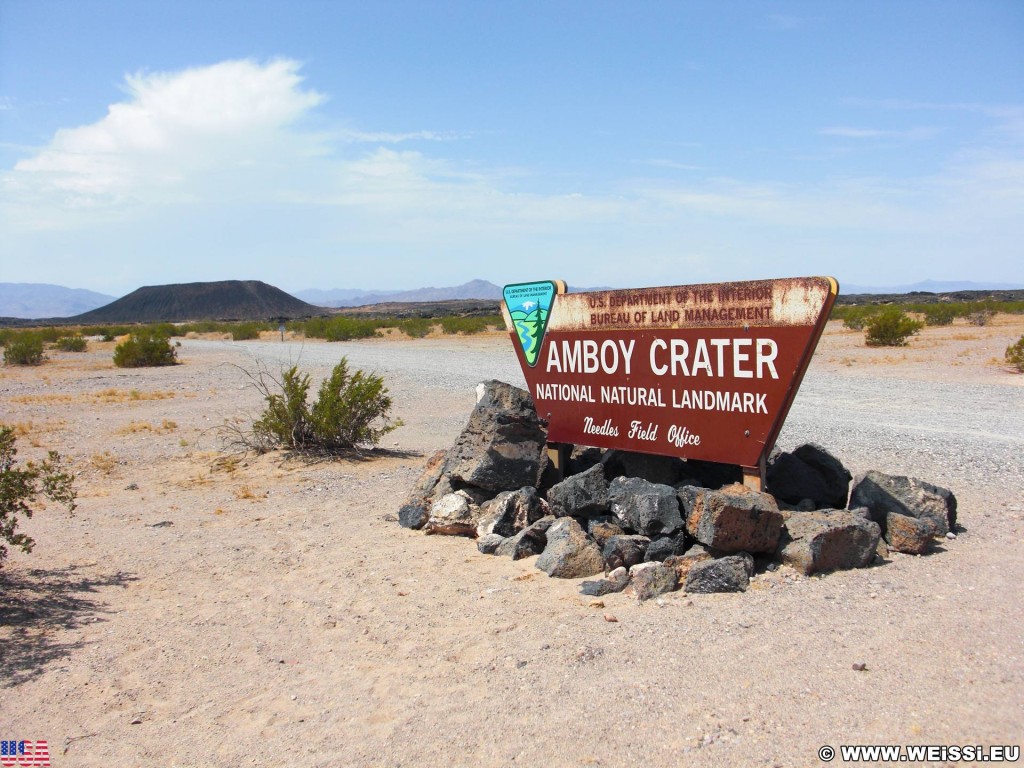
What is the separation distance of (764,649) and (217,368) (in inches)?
1077

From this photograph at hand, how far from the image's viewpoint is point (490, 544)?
22.0 feet

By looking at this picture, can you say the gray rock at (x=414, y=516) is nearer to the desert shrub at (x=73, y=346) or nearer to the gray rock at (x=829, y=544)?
the gray rock at (x=829, y=544)

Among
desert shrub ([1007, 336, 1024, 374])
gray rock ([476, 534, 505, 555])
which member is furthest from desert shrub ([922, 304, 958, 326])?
gray rock ([476, 534, 505, 555])

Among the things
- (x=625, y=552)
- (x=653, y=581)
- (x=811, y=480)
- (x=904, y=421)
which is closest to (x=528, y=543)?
Result: (x=625, y=552)

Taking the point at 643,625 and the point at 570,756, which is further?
the point at 643,625

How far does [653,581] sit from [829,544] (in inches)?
47.3

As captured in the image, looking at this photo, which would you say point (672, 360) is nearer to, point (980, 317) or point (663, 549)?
point (663, 549)

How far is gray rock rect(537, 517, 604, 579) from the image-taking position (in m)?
5.90

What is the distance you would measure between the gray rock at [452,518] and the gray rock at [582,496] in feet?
3.04

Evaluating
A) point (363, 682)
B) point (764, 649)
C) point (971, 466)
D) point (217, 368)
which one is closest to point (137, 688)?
point (363, 682)

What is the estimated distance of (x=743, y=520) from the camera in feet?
18.0

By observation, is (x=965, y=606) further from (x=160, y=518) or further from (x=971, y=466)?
(x=160, y=518)

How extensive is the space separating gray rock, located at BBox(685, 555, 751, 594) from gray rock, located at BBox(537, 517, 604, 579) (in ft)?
2.45

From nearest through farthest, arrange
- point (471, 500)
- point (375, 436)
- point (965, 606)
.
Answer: point (965, 606)
point (471, 500)
point (375, 436)
